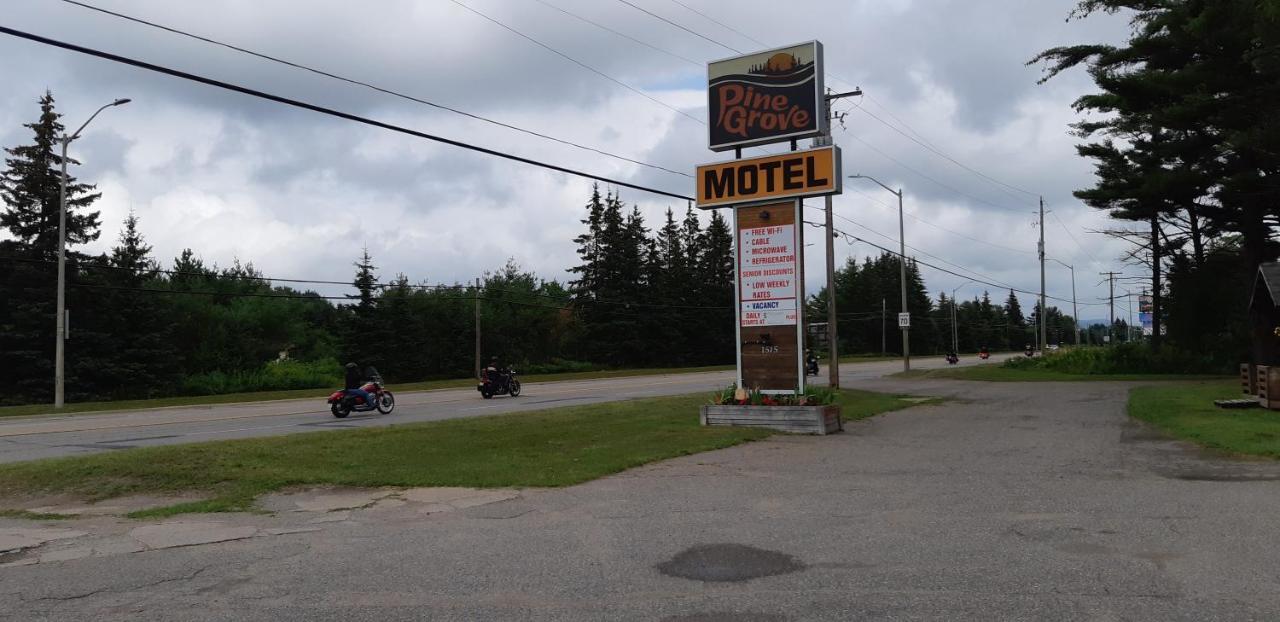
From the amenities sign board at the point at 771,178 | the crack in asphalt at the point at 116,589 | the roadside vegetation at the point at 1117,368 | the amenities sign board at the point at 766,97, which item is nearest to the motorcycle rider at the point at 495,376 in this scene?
the amenities sign board at the point at 771,178

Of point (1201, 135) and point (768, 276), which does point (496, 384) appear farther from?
point (1201, 135)

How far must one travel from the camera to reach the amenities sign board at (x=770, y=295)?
17062mm

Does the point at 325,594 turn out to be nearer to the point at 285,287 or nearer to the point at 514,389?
the point at 514,389

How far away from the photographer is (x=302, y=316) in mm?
71062

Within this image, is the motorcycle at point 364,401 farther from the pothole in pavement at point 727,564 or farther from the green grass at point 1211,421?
the green grass at point 1211,421

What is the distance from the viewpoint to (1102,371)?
44188 mm

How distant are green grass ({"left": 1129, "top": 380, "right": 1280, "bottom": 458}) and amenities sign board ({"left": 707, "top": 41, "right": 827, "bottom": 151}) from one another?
889cm

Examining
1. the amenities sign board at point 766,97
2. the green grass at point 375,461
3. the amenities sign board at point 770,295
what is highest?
the amenities sign board at point 766,97

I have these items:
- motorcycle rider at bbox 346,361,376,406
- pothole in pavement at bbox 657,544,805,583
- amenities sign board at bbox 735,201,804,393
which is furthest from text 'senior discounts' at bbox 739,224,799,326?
pothole in pavement at bbox 657,544,805,583

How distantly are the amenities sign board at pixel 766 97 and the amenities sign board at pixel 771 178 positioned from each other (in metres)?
0.73

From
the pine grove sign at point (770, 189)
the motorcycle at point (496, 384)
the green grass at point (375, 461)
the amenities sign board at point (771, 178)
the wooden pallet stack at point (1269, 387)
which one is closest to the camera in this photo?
the green grass at point (375, 461)

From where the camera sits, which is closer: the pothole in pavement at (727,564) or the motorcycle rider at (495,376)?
the pothole in pavement at (727,564)

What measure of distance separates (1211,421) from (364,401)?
19.1 metres

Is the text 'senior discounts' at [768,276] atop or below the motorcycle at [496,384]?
atop
